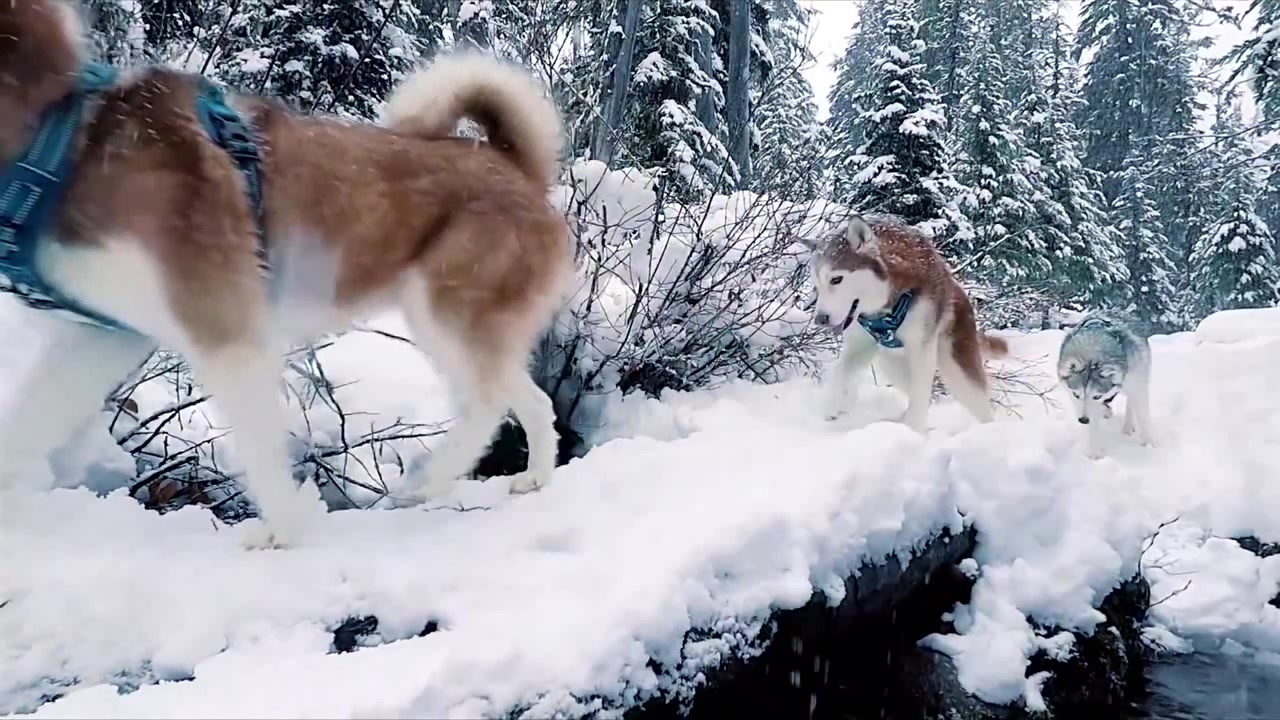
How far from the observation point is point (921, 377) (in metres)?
4.88

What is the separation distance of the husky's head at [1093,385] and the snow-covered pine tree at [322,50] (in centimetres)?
544

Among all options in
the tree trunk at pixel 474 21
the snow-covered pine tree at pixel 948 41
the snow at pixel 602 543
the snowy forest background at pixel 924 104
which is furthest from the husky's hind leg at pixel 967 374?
the snow-covered pine tree at pixel 948 41

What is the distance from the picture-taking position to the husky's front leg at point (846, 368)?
509cm

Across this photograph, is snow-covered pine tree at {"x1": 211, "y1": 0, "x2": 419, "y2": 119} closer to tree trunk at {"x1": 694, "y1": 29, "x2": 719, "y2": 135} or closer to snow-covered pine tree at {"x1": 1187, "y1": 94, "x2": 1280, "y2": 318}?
tree trunk at {"x1": 694, "y1": 29, "x2": 719, "y2": 135}

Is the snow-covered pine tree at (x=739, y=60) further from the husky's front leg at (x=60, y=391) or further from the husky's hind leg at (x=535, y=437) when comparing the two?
the husky's front leg at (x=60, y=391)

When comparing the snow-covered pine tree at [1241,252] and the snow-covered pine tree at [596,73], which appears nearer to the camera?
the snow-covered pine tree at [596,73]

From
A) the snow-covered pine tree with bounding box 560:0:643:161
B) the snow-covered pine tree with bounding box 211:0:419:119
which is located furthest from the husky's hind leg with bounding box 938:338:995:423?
the snow-covered pine tree with bounding box 211:0:419:119

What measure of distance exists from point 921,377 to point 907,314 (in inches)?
14.7

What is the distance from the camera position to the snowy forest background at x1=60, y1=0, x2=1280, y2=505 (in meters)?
4.73

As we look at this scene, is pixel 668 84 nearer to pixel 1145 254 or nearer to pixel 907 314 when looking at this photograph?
pixel 907 314

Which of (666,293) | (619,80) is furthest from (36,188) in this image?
(619,80)

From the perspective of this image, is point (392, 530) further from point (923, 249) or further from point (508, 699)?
point (923, 249)

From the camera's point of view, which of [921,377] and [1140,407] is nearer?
[921,377]

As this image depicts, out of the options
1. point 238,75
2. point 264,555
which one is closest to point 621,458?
point 264,555
